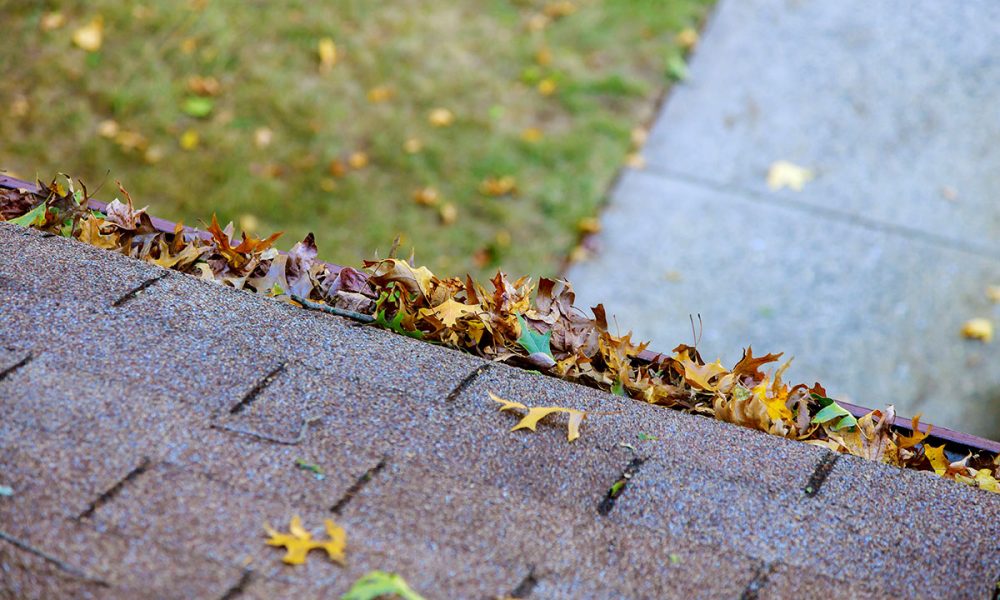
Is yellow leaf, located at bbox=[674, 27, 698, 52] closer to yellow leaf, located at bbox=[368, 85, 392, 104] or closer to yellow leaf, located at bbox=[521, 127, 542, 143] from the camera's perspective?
yellow leaf, located at bbox=[521, 127, 542, 143]

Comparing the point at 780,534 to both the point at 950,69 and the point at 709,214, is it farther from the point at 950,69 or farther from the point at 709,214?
the point at 950,69

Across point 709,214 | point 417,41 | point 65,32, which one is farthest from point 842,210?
point 65,32

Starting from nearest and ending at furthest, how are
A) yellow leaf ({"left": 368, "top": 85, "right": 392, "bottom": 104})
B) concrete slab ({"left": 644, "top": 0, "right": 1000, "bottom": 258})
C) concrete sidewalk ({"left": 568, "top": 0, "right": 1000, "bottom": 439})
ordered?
concrete sidewalk ({"left": 568, "top": 0, "right": 1000, "bottom": 439}), concrete slab ({"left": 644, "top": 0, "right": 1000, "bottom": 258}), yellow leaf ({"left": 368, "top": 85, "right": 392, "bottom": 104})

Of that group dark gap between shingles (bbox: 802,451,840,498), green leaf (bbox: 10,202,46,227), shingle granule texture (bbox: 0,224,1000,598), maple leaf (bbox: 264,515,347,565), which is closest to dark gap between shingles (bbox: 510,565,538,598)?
shingle granule texture (bbox: 0,224,1000,598)

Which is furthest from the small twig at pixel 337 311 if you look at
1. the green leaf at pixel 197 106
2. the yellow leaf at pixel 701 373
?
the green leaf at pixel 197 106

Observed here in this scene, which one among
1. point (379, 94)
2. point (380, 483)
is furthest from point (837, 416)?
point (379, 94)

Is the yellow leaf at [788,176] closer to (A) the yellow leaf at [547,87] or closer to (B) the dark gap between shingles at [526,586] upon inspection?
(A) the yellow leaf at [547,87]
